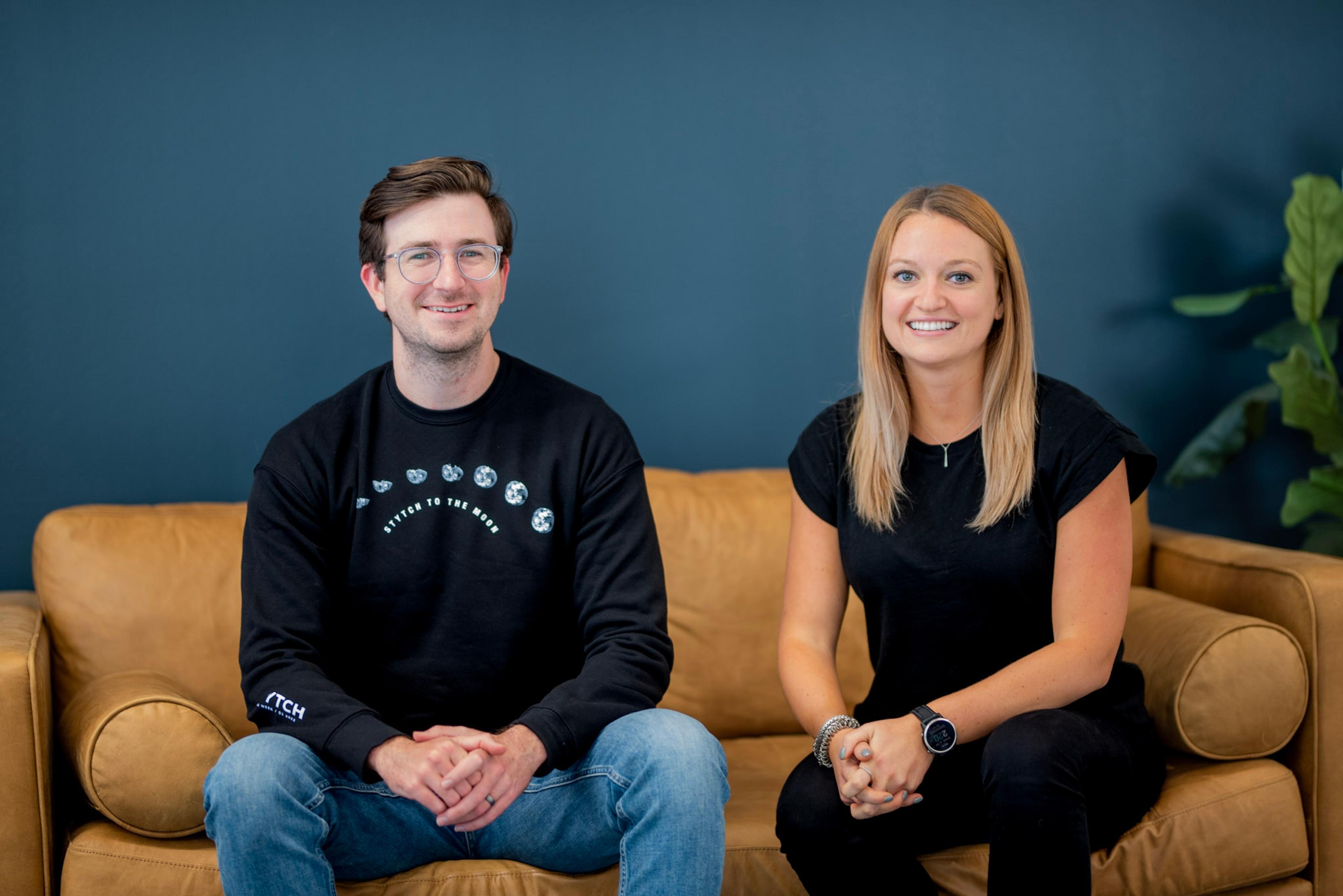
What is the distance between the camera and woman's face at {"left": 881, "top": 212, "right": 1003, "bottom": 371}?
178 centimetres

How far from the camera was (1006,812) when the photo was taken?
1.53 meters

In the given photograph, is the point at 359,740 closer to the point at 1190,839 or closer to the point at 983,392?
the point at 983,392

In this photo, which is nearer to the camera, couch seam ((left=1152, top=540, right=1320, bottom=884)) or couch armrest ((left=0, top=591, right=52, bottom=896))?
couch armrest ((left=0, top=591, right=52, bottom=896))

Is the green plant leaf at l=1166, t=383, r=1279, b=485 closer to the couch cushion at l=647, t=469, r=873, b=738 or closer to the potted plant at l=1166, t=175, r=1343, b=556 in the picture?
the potted plant at l=1166, t=175, r=1343, b=556

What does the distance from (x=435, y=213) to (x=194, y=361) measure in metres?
1.01

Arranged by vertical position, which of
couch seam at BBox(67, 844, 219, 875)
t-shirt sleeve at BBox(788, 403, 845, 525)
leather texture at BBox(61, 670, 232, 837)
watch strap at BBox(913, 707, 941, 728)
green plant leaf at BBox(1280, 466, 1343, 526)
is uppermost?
t-shirt sleeve at BBox(788, 403, 845, 525)

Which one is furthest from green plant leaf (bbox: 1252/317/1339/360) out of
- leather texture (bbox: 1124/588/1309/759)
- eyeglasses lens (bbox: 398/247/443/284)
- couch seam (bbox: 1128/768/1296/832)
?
eyeglasses lens (bbox: 398/247/443/284)

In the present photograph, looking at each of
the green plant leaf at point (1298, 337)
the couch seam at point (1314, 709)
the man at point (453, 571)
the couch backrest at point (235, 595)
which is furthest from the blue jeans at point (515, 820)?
the green plant leaf at point (1298, 337)

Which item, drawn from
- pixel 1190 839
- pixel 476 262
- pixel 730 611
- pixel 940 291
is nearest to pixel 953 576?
pixel 940 291

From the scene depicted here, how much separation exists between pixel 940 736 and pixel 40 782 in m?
1.37

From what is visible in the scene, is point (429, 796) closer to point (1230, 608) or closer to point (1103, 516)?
point (1103, 516)

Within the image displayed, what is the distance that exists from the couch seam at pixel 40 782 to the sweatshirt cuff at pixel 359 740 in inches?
20.6

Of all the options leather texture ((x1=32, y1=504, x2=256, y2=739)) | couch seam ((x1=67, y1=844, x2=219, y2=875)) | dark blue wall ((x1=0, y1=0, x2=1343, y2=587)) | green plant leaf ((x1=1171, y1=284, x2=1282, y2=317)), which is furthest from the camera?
green plant leaf ((x1=1171, y1=284, x2=1282, y2=317))

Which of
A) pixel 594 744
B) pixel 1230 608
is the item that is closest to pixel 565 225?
pixel 594 744
